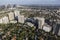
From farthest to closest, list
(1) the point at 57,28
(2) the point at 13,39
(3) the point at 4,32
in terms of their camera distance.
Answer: (1) the point at 57,28
(3) the point at 4,32
(2) the point at 13,39

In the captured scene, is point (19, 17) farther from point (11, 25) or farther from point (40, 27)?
point (40, 27)

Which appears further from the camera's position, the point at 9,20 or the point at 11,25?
the point at 9,20

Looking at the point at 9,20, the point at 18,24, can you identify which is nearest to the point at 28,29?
the point at 18,24

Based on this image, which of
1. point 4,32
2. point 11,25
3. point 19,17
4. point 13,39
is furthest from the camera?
point 19,17

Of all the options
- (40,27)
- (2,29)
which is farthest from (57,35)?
(2,29)

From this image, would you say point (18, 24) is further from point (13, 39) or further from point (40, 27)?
point (13, 39)

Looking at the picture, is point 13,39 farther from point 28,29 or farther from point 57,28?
point 57,28

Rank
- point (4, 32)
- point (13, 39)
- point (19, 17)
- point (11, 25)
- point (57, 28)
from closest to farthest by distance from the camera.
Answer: point (13, 39), point (4, 32), point (57, 28), point (11, 25), point (19, 17)

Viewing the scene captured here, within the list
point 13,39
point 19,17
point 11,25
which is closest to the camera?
point 13,39

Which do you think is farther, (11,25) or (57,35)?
(11,25)
